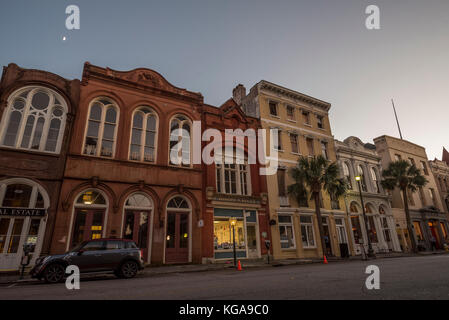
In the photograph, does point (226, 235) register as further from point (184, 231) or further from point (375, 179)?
point (375, 179)

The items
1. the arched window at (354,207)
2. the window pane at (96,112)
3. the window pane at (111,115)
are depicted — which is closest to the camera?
the window pane at (96,112)

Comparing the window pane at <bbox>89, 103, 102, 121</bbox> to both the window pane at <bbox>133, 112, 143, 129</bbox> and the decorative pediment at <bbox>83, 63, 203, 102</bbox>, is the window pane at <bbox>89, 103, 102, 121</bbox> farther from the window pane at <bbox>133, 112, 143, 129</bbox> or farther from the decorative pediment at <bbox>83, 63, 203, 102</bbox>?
the window pane at <bbox>133, 112, 143, 129</bbox>

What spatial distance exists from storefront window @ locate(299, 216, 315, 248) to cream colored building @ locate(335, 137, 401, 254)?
5336 mm

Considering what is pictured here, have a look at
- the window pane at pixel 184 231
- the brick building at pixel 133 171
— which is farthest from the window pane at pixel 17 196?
the window pane at pixel 184 231

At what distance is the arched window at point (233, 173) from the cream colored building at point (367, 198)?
12309 millimetres

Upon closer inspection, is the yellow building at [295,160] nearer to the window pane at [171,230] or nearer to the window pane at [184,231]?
the window pane at [184,231]

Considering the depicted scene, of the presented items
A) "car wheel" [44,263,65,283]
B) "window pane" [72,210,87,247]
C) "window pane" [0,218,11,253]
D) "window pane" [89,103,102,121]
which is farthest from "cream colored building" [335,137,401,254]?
"window pane" [0,218,11,253]

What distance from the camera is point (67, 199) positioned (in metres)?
14.3

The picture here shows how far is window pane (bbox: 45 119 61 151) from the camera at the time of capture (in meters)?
15.2

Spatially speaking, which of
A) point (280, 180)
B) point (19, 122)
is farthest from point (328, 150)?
point (19, 122)

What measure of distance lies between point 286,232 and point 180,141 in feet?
40.4

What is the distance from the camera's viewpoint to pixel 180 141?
64.4ft

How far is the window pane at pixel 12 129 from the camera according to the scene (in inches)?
563
